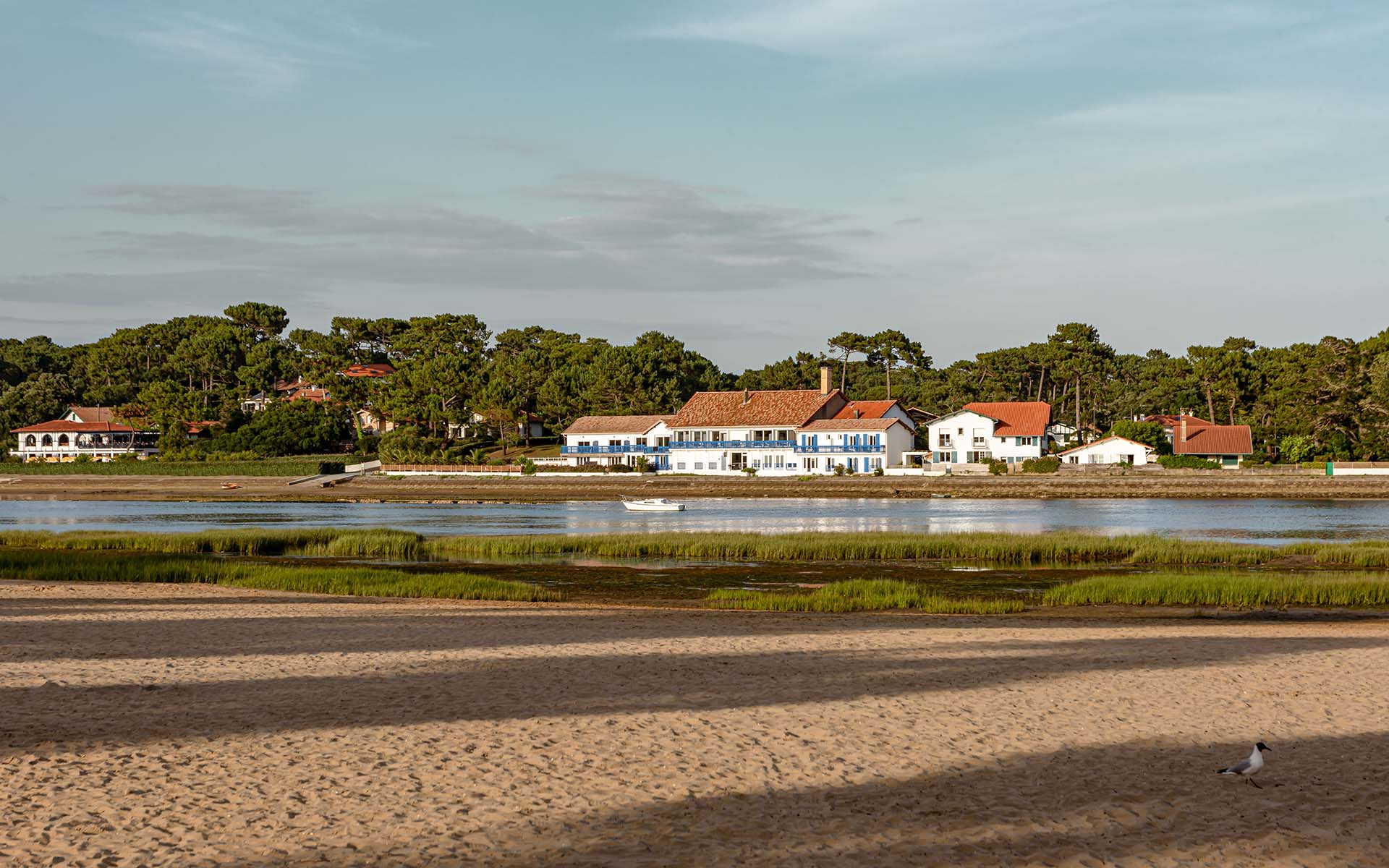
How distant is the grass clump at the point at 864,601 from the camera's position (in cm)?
2445

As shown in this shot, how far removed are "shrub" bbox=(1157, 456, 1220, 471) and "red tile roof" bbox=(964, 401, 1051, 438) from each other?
9.82m

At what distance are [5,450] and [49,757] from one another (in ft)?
417

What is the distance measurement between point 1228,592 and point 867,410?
71.2 meters

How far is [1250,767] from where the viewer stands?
10359 millimetres

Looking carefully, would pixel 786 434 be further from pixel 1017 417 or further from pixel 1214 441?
pixel 1214 441

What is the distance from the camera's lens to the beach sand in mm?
8648

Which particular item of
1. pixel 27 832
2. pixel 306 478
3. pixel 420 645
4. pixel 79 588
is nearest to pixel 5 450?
pixel 306 478

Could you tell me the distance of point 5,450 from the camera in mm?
119750

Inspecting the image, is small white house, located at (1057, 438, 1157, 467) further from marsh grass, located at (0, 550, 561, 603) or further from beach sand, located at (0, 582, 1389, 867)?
beach sand, located at (0, 582, 1389, 867)

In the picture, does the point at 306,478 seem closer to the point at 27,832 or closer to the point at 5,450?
the point at 5,450

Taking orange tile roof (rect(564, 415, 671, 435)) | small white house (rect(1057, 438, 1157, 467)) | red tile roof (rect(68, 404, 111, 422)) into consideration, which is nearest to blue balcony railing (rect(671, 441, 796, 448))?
orange tile roof (rect(564, 415, 671, 435))

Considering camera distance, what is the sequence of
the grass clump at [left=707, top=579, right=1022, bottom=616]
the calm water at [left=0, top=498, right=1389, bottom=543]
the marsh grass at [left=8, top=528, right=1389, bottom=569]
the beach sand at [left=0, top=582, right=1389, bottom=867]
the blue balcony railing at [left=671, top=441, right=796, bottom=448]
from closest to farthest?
the beach sand at [left=0, top=582, right=1389, bottom=867] < the grass clump at [left=707, top=579, right=1022, bottom=616] < the marsh grass at [left=8, top=528, right=1389, bottom=569] < the calm water at [left=0, top=498, right=1389, bottom=543] < the blue balcony railing at [left=671, top=441, right=796, bottom=448]

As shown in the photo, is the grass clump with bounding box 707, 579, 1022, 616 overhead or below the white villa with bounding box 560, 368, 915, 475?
below

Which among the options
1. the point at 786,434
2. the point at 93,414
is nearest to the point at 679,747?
the point at 786,434
